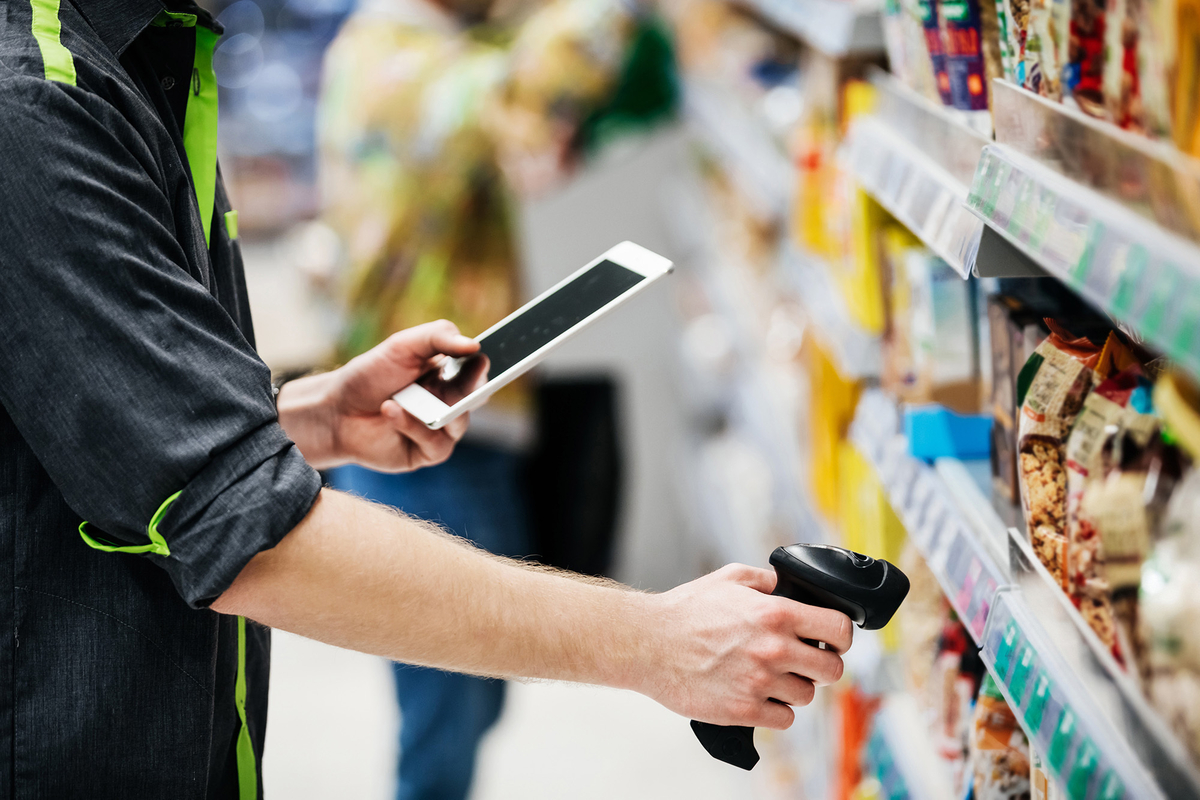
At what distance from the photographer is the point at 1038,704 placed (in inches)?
30.7

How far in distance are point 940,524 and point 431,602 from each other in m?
0.52

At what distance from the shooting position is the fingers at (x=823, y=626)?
0.95 metres


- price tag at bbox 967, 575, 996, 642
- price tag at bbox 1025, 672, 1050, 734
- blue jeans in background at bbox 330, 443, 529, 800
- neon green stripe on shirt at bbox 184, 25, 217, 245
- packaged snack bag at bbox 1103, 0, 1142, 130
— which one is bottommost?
blue jeans in background at bbox 330, 443, 529, 800

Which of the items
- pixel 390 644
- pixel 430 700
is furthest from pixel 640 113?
pixel 390 644

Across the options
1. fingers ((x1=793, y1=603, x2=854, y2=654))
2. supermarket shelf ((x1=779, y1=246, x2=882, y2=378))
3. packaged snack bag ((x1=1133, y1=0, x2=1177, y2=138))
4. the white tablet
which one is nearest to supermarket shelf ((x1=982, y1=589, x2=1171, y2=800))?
fingers ((x1=793, y1=603, x2=854, y2=654))

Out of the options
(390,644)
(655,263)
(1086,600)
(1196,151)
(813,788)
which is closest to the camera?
(1196,151)

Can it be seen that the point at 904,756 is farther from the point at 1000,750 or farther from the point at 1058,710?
the point at 1058,710

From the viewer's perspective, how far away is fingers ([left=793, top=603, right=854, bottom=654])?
95 cm

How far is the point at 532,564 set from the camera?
1041 mm

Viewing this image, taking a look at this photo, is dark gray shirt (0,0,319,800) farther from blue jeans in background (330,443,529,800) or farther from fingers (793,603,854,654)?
blue jeans in background (330,443,529,800)

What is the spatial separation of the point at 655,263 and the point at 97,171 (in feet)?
1.93

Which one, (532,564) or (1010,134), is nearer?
(1010,134)

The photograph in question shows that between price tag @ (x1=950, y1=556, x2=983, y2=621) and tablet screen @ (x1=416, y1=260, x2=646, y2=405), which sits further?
tablet screen @ (x1=416, y1=260, x2=646, y2=405)

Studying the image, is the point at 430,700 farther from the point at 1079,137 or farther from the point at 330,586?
the point at 1079,137
